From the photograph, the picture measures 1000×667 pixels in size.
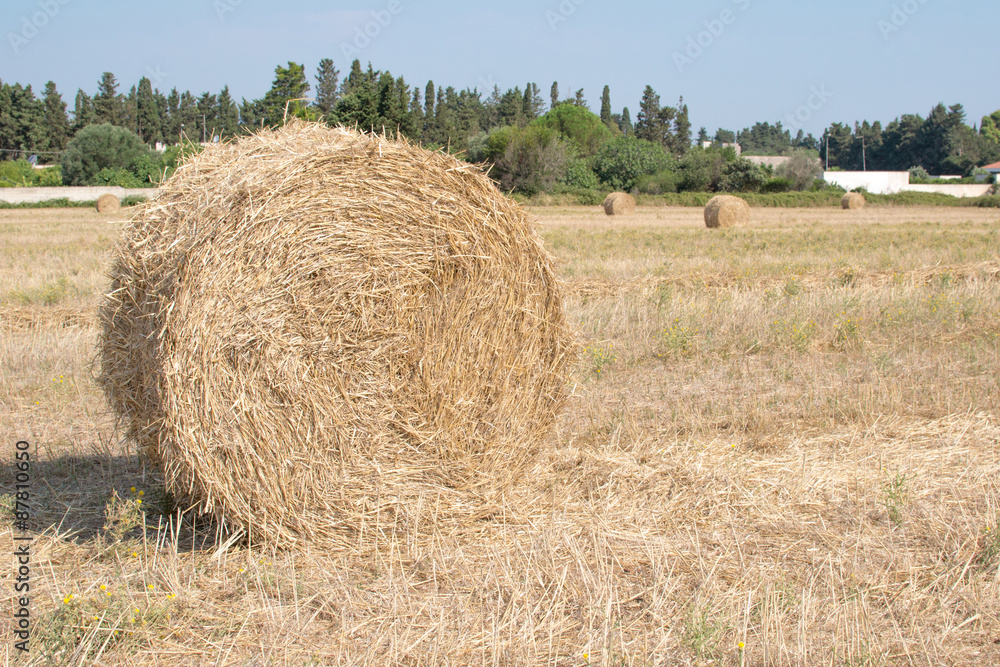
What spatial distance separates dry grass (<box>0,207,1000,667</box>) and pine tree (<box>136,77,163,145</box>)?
8783 cm

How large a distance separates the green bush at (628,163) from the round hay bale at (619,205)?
2106cm

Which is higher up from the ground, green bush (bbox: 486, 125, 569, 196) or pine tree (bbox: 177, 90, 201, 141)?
pine tree (bbox: 177, 90, 201, 141)

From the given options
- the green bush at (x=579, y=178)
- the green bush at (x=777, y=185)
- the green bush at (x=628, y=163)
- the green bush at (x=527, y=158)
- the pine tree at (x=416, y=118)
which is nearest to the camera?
the pine tree at (x=416, y=118)

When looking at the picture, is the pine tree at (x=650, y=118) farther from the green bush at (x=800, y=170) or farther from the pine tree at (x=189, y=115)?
the pine tree at (x=189, y=115)

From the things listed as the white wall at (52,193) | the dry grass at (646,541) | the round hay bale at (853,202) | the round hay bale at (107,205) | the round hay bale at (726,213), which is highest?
the white wall at (52,193)

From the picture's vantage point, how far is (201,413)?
3.75 m

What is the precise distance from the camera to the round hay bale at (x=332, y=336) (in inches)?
149

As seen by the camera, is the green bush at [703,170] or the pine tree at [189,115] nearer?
the green bush at [703,170]

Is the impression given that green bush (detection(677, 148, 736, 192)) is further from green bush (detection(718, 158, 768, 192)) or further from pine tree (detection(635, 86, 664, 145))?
pine tree (detection(635, 86, 664, 145))

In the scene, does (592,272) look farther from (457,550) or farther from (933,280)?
(457,550)

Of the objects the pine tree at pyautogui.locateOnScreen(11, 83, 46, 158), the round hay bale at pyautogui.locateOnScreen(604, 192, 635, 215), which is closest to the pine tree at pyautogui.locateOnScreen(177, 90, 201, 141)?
the pine tree at pyautogui.locateOnScreen(11, 83, 46, 158)

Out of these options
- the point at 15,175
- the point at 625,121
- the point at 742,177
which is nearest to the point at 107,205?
the point at 15,175

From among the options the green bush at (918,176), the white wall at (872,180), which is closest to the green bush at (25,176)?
the white wall at (872,180)

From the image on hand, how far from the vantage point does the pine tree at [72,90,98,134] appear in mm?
75662
